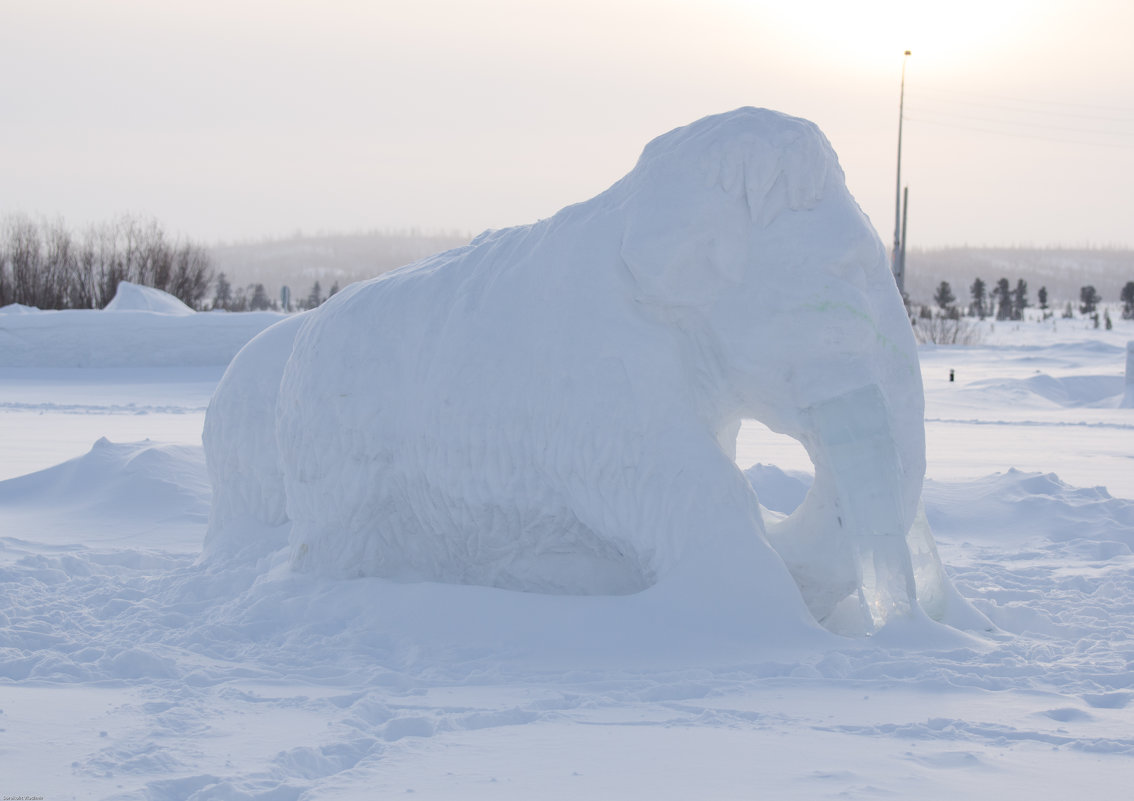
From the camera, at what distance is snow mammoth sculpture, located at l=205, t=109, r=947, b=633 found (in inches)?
163

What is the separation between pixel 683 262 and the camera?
4.22m

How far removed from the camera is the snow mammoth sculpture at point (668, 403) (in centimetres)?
414

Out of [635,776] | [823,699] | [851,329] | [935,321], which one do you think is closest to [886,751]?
[823,699]

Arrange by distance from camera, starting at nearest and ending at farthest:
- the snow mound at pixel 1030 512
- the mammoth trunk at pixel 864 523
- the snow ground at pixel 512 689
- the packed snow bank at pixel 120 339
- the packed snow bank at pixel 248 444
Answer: the snow ground at pixel 512 689
the mammoth trunk at pixel 864 523
the packed snow bank at pixel 248 444
the snow mound at pixel 1030 512
the packed snow bank at pixel 120 339

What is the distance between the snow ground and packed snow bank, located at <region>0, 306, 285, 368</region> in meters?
13.9

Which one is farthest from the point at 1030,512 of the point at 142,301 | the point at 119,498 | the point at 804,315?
the point at 142,301

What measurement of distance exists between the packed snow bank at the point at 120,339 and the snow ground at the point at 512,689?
45.6ft

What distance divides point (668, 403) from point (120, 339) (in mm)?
18043

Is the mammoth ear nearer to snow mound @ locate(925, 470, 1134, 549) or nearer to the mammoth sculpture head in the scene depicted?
the mammoth sculpture head

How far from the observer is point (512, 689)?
3609 millimetres

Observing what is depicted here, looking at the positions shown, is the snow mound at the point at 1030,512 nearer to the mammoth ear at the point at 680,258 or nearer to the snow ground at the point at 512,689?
the snow ground at the point at 512,689

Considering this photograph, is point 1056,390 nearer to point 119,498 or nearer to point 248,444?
point 119,498

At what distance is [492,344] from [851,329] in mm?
1425

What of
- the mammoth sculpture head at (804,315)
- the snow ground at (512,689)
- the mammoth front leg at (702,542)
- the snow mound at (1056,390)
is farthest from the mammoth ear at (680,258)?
the snow mound at (1056,390)
